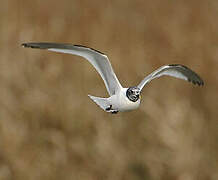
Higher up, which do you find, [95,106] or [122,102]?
[122,102]

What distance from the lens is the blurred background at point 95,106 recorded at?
293 cm

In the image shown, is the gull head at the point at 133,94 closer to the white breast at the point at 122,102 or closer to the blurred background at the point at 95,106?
the white breast at the point at 122,102

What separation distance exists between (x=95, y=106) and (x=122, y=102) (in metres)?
0.86

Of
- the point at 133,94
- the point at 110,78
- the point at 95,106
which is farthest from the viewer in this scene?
the point at 95,106

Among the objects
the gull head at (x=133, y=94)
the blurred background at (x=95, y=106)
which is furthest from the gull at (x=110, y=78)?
the blurred background at (x=95, y=106)

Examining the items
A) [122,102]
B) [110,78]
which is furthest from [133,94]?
[110,78]

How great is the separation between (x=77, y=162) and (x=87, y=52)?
2.47 feet

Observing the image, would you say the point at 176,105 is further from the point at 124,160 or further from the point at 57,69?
the point at 57,69

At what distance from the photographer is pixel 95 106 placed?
3076 millimetres

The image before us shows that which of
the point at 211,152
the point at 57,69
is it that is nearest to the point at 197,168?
the point at 211,152

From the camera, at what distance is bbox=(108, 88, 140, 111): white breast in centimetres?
218

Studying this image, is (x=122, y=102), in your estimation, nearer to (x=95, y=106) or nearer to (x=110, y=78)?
(x=110, y=78)

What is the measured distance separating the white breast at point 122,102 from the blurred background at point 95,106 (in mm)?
623

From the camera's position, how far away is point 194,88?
334 cm
